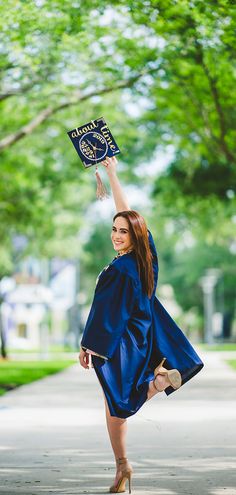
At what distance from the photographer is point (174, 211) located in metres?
30.7

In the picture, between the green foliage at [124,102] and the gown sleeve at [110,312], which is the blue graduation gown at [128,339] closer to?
the gown sleeve at [110,312]

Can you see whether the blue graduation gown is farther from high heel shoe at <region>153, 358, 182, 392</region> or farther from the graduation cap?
the graduation cap

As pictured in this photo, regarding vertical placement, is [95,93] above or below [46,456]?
below

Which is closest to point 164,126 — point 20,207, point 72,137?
point 20,207

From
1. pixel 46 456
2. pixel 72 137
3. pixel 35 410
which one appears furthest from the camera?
pixel 35 410

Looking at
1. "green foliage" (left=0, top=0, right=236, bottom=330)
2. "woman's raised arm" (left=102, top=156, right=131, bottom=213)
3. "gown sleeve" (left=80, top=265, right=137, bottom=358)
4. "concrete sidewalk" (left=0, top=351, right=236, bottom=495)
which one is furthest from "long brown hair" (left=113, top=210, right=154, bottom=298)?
"green foliage" (left=0, top=0, right=236, bottom=330)

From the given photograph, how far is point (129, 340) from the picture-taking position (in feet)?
20.8

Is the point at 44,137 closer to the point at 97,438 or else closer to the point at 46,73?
the point at 46,73

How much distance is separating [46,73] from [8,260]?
17.8 m

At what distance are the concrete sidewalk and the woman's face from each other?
1.19 metres

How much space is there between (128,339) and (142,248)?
1.93 feet

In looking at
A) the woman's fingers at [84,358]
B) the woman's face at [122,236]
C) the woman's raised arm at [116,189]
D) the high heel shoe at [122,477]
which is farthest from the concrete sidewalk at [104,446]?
the woman's raised arm at [116,189]

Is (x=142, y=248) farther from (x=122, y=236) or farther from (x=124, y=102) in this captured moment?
(x=124, y=102)

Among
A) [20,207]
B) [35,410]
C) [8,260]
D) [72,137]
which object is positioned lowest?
[8,260]
